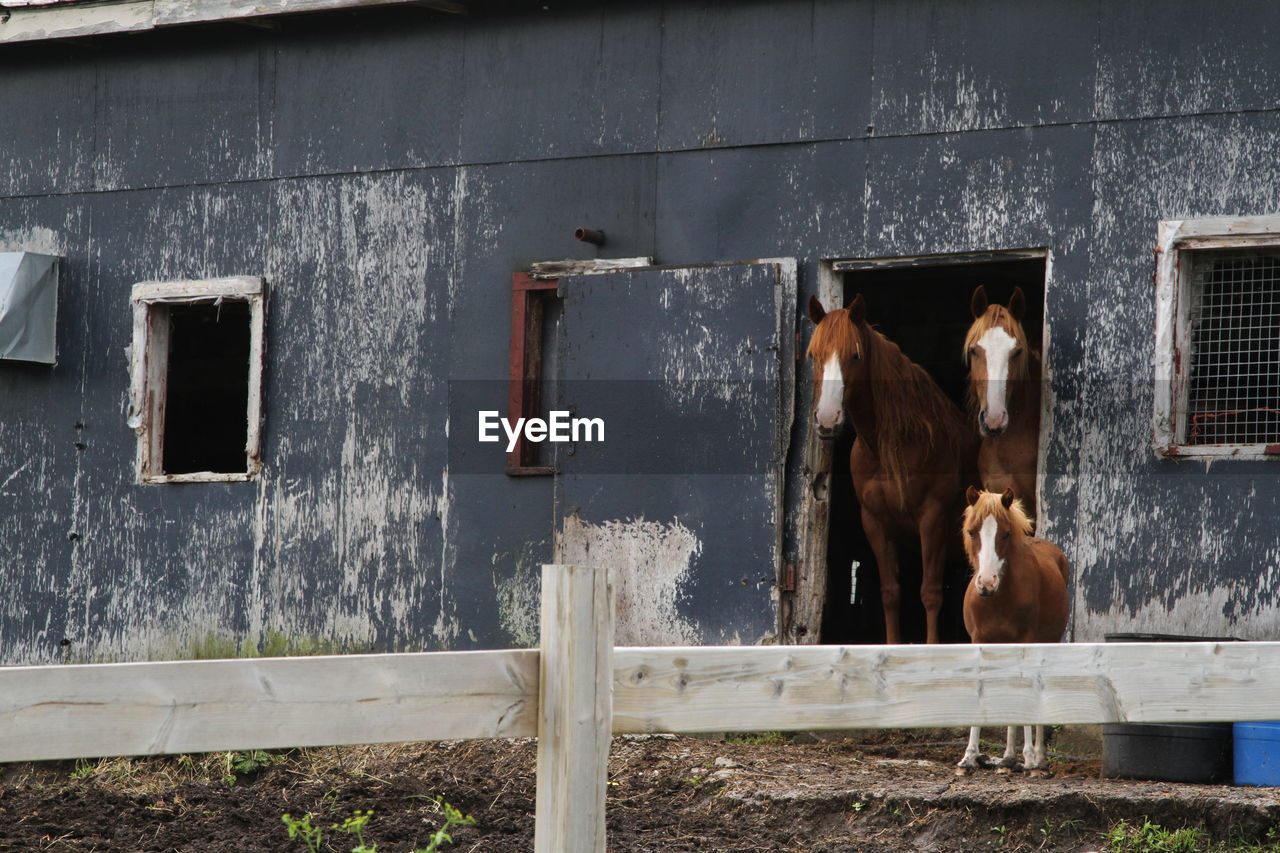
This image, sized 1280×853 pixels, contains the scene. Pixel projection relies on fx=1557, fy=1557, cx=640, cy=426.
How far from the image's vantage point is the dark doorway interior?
41.6 feet

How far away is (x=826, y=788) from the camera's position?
6.25 metres

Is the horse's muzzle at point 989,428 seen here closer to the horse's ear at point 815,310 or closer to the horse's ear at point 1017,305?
the horse's ear at point 1017,305

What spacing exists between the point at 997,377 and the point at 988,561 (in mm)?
1181

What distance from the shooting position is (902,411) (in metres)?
8.09

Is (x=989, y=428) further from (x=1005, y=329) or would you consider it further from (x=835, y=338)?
(x=835, y=338)

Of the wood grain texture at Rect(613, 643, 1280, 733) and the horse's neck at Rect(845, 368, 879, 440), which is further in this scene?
the horse's neck at Rect(845, 368, 879, 440)

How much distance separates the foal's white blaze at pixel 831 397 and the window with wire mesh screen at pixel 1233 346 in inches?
61.8

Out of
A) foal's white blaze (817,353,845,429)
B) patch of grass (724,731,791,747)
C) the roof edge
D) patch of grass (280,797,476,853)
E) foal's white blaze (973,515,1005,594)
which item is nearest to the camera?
patch of grass (280,797,476,853)

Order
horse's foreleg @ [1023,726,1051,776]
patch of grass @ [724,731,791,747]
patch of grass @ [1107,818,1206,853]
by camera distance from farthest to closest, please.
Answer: patch of grass @ [724,731,791,747] → horse's foreleg @ [1023,726,1051,776] → patch of grass @ [1107,818,1206,853]

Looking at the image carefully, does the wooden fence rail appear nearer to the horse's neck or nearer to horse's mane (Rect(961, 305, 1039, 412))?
horse's mane (Rect(961, 305, 1039, 412))

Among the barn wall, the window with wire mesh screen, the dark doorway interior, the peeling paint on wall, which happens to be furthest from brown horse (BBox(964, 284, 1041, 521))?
the dark doorway interior

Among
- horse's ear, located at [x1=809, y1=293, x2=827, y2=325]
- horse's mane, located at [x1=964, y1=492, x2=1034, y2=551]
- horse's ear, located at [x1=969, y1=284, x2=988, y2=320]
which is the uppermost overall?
horse's ear, located at [x1=969, y1=284, x2=988, y2=320]

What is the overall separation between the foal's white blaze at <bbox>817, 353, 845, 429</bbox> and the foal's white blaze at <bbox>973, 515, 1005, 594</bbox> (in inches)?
41.3

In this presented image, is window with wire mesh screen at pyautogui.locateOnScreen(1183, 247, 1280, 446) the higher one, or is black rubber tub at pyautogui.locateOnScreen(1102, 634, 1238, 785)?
window with wire mesh screen at pyautogui.locateOnScreen(1183, 247, 1280, 446)
